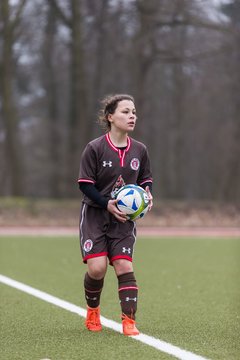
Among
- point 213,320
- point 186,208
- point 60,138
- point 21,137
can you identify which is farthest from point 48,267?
point 21,137

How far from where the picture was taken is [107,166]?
247 inches

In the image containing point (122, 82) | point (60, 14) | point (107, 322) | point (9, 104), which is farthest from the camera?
point (122, 82)

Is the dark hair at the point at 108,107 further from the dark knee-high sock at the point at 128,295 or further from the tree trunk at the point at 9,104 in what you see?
the tree trunk at the point at 9,104

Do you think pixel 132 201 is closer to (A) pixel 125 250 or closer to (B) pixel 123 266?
(A) pixel 125 250

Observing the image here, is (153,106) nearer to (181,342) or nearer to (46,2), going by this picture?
(46,2)

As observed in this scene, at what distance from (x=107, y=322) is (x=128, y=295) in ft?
2.52

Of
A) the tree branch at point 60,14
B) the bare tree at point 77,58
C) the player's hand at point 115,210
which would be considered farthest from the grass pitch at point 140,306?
the tree branch at point 60,14

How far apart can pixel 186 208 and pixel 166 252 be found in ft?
35.4

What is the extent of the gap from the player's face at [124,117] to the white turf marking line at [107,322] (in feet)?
5.48

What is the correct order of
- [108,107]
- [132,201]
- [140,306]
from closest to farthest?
[132,201] → [108,107] → [140,306]

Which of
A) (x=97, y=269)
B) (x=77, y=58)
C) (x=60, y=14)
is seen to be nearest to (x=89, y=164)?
(x=97, y=269)

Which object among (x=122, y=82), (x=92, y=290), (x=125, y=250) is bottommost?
(x=92, y=290)

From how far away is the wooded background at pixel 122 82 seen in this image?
92.2ft

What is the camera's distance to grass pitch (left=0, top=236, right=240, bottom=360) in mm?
5582
